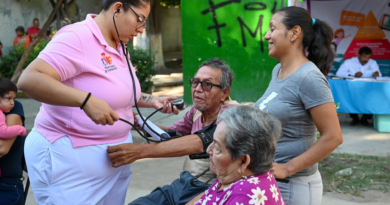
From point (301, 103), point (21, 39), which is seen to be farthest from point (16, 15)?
point (301, 103)

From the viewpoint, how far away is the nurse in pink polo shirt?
1916mm

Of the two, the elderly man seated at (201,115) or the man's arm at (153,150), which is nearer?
the man's arm at (153,150)

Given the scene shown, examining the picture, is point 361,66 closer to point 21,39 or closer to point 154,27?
point 154,27

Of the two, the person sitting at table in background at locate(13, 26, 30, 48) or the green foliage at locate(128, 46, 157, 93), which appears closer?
the green foliage at locate(128, 46, 157, 93)

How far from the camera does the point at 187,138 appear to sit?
219 centimetres

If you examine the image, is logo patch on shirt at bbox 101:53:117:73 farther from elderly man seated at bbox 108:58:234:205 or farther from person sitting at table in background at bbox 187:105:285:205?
elderly man seated at bbox 108:58:234:205

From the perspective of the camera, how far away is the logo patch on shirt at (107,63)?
1.99m

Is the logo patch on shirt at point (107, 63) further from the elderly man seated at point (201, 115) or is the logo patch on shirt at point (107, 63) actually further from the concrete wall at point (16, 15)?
the concrete wall at point (16, 15)

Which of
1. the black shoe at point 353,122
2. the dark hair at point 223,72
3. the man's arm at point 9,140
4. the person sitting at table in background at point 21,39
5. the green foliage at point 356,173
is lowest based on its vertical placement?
the black shoe at point 353,122

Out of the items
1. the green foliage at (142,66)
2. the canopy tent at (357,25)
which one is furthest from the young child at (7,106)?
the canopy tent at (357,25)

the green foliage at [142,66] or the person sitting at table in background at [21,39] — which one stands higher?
the person sitting at table in background at [21,39]

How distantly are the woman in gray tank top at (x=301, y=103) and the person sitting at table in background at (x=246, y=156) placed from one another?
0.68ft

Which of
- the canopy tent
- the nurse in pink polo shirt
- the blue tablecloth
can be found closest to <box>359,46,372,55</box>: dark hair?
the canopy tent

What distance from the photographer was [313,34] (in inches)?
89.4
